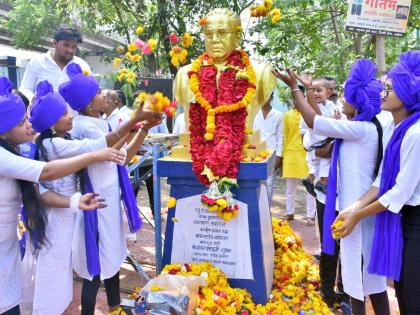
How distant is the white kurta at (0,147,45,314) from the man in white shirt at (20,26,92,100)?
6.47ft

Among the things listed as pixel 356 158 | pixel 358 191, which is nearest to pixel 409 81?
pixel 356 158

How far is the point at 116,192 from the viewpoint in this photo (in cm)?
308

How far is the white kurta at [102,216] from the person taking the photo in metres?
2.97

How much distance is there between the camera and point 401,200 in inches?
92.6

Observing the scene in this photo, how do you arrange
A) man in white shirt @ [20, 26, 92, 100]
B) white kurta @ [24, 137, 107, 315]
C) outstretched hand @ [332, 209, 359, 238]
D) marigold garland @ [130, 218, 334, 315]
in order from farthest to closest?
man in white shirt @ [20, 26, 92, 100], marigold garland @ [130, 218, 334, 315], white kurta @ [24, 137, 107, 315], outstretched hand @ [332, 209, 359, 238]

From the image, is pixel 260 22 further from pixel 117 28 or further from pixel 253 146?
pixel 253 146

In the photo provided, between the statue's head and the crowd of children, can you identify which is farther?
the statue's head

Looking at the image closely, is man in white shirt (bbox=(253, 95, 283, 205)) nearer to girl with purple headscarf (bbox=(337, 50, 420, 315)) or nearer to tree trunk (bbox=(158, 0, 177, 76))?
tree trunk (bbox=(158, 0, 177, 76))

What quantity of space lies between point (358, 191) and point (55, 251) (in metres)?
1.98

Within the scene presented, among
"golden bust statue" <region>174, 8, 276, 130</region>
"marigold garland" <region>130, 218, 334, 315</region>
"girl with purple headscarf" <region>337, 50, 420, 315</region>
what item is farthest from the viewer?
"golden bust statue" <region>174, 8, 276, 130</region>

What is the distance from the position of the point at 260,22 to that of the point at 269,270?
18.7 ft

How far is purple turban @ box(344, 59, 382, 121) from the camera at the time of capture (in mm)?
2713

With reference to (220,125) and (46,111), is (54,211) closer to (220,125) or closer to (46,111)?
(46,111)

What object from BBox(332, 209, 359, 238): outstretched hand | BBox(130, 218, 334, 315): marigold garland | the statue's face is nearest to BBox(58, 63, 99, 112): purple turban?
the statue's face
